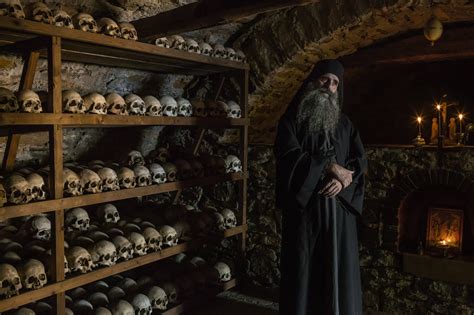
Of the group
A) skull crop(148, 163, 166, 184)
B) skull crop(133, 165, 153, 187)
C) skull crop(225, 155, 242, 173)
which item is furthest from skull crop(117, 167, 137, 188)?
skull crop(225, 155, 242, 173)

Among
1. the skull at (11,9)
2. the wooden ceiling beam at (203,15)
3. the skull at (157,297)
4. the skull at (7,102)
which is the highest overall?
the wooden ceiling beam at (203,15)

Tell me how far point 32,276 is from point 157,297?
3.80 feet

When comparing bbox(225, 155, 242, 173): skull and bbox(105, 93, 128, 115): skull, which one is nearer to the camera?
bbox(105, 93, 128, 115): skull

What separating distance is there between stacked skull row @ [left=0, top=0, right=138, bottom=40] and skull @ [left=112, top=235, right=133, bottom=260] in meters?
1.49

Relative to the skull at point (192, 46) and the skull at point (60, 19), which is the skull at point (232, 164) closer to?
the skull at point (192, 46)

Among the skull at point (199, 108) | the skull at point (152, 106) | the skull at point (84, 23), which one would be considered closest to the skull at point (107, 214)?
the skull at point (152, 106)

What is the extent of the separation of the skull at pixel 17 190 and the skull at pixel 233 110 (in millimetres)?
2069

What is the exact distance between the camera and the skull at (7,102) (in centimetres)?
293

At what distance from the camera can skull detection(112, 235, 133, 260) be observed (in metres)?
3.66

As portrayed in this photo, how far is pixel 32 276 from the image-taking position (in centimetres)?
303

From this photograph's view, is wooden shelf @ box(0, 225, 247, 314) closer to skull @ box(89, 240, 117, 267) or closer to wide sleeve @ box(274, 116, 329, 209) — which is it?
skull @ box(89, 240, 117, 267)

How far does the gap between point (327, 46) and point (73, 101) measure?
2.38 meters

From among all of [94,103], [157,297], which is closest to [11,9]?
[94,103]

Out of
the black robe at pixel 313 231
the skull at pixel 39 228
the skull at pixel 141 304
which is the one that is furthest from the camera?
the skull at pixel 141 304
